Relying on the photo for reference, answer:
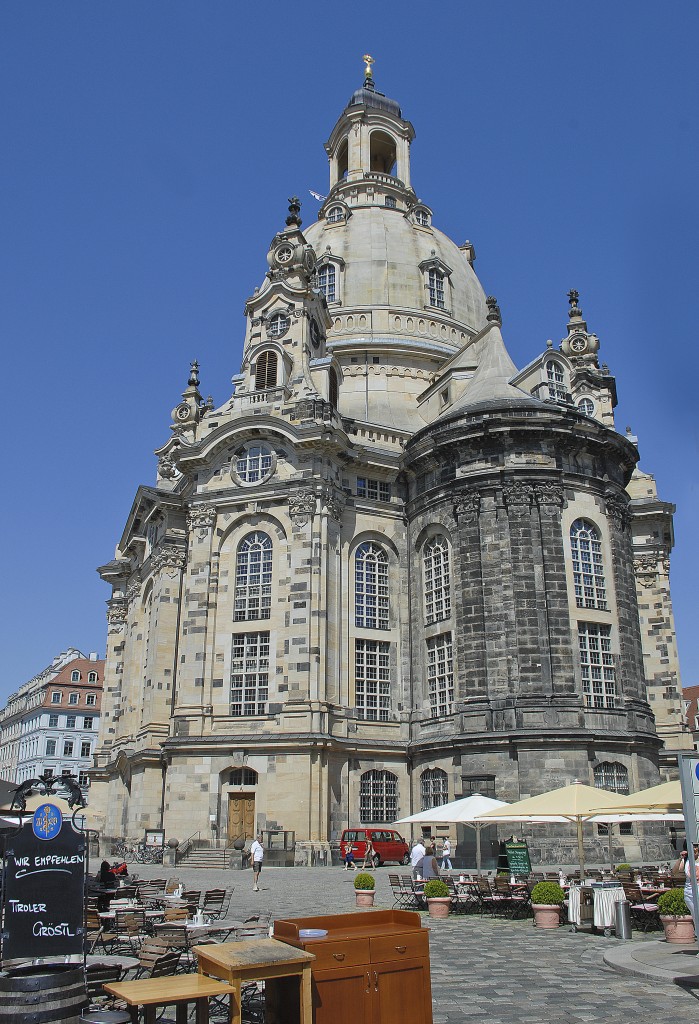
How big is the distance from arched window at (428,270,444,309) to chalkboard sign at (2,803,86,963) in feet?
172

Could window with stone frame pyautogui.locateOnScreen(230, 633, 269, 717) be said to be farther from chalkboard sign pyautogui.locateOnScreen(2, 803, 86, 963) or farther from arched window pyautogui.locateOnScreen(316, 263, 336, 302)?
chalkboard sign pyautogui.locateOnScreen(2, 803, 86, 963)

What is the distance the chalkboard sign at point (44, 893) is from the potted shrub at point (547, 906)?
12.1 m

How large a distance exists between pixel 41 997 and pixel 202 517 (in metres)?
35.4

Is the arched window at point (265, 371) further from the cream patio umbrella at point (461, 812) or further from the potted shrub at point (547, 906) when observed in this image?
the potted shrub at point (547, 906)

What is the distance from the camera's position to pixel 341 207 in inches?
2500

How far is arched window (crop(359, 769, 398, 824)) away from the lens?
128ft

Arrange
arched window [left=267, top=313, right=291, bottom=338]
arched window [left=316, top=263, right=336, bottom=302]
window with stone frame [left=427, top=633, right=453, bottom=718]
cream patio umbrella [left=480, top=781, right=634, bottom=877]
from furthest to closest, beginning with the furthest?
arched window [left=316, top=263, right=336, bottom=302]
arched window [left=267, top=313, right=291, bottom=338]
window with stone frame [left=427, top=633, right=453, bottom=718]
cream patio umbrella [left=480, top=781, right=634, bottom=877]

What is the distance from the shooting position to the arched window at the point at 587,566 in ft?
129

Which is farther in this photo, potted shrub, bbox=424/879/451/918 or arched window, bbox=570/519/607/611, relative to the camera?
arched window, bbox=570/519/607/611

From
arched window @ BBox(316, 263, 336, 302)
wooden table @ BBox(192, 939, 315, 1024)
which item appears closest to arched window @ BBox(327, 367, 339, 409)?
arched window @ BBox(316, 263, 336, 302)

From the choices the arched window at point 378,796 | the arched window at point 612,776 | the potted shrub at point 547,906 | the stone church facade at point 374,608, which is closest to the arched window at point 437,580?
the stone church facade at point 374,608

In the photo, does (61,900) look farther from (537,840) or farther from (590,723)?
(590,723)

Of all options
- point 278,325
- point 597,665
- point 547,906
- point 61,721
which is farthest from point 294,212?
point 61,721

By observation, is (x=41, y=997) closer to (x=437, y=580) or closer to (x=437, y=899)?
(x=437, y=899)
